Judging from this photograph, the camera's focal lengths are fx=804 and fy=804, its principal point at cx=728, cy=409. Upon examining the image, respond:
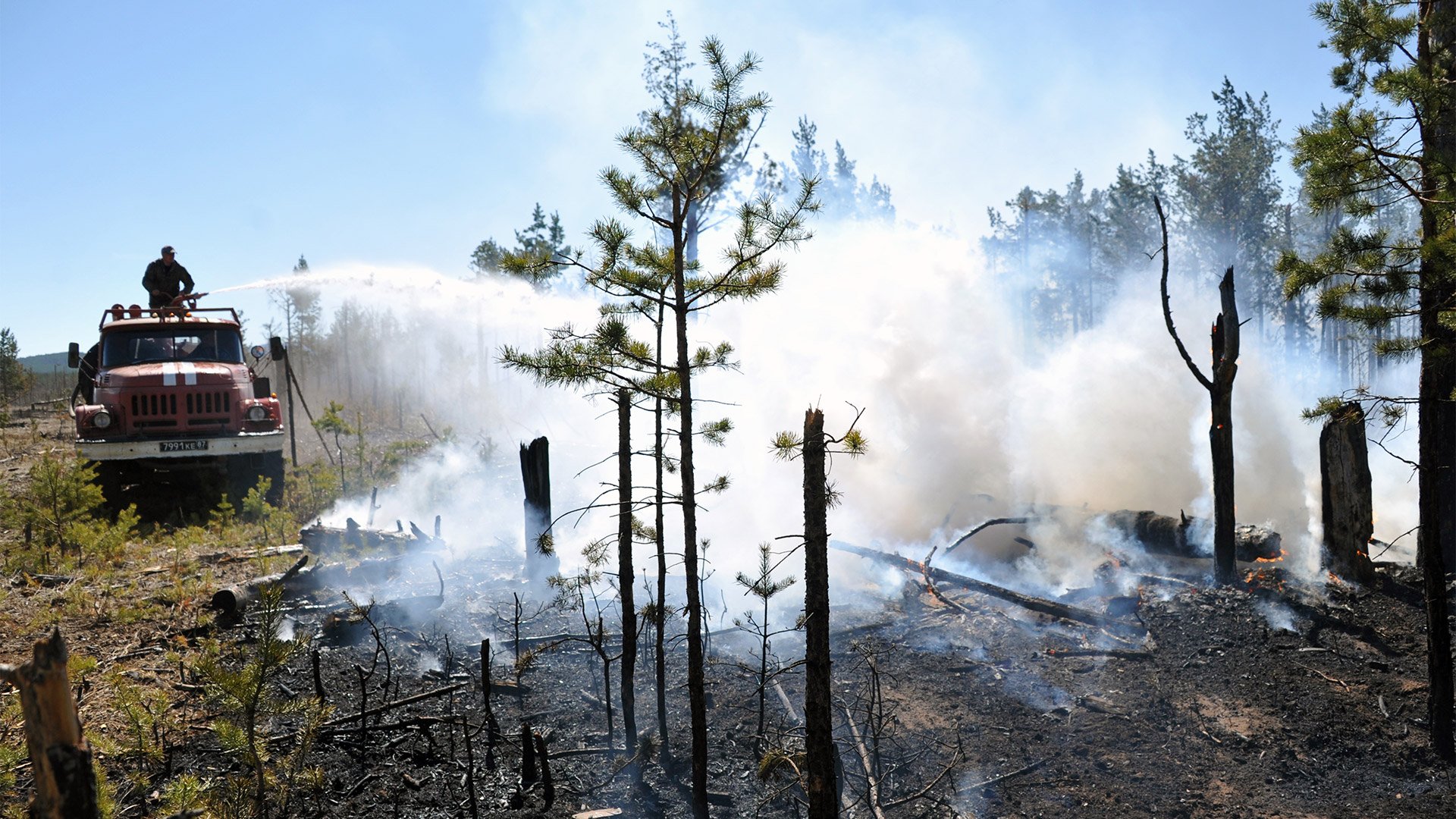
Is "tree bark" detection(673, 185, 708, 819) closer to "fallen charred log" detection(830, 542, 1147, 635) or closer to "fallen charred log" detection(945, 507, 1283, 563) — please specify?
"fallen charred log" detection(830, 542, 1147, 635)

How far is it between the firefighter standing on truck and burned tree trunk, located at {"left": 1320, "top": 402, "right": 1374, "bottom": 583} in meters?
19.4

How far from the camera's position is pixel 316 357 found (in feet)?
173

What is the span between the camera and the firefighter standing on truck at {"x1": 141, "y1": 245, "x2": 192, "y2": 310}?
1523cm

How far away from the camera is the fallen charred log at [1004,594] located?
11391mm

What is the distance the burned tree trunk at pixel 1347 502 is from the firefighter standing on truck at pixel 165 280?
1939cm

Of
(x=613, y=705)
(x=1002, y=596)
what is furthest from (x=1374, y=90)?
(x=613, y=705)

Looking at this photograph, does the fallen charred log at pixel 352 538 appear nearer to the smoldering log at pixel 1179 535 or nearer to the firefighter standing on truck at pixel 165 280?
the firefighter standing on truck at pixel 165 280

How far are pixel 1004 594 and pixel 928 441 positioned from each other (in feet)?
28.6

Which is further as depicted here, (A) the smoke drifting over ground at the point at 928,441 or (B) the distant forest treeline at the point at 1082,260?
(B) the distant forest treeline at the point at 1082,260

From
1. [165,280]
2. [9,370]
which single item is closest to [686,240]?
[165,280]

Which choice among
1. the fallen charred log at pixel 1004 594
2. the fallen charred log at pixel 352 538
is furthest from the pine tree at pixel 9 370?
the fallen charred log at pixel 1004 594

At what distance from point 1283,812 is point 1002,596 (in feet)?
18.3

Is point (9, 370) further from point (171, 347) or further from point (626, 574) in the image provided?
point (626, 574)

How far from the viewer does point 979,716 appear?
29.7 ft
